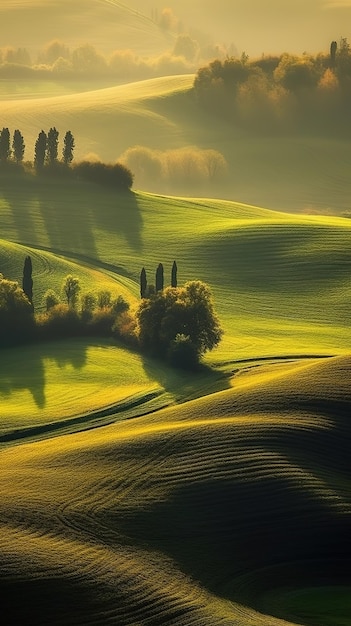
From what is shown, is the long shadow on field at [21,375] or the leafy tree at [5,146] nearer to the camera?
the long shadow on field at [21,375]

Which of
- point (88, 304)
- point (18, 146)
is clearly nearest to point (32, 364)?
point (88, 304)

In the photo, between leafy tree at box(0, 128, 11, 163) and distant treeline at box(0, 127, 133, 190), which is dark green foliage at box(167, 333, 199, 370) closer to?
distant treeline at box(0, 127, 133, 190)

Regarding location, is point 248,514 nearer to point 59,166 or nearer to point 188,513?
point 188,513

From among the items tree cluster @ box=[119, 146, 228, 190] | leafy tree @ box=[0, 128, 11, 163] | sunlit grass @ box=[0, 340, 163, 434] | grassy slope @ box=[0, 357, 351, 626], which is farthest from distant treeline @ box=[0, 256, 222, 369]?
tree cluster @ box=[119, 146, 228, 190]

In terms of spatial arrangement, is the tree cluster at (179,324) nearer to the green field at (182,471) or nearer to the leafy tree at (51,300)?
the green field at (182,471)

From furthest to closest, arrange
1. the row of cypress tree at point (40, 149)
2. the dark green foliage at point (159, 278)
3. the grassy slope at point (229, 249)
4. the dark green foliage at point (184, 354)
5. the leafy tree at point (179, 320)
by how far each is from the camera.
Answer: the row of cypress tree at point (40, 149) → the grassy slope at point (229, 249) → the dark green foliage at point (159, 278) → the leafy tree at point (179, 320) → the dark green foliage at point (184, 354)

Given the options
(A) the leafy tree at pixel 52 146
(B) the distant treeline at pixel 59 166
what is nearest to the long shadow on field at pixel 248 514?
(B) the distant treeline at pixel 59 166
